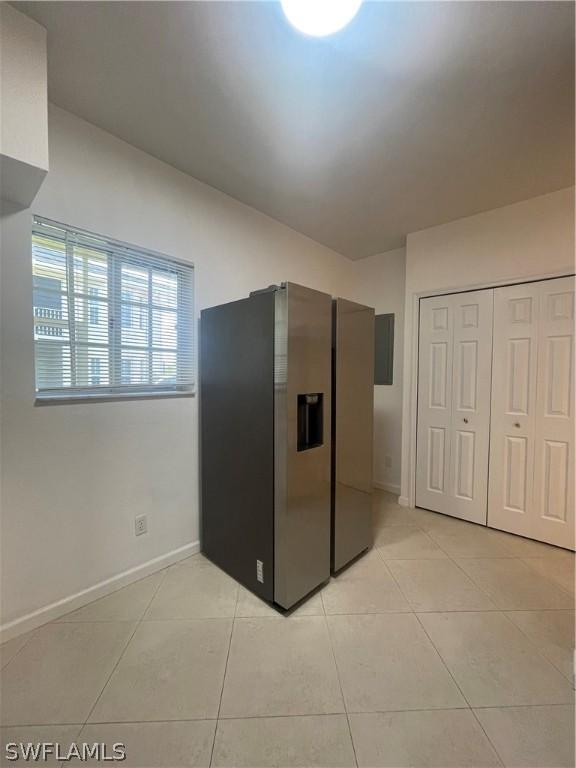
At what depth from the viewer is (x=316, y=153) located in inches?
73.2

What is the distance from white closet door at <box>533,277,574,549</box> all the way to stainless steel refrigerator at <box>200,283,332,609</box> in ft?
5.93

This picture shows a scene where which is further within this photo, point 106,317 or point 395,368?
point 395,368

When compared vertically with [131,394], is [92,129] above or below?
above


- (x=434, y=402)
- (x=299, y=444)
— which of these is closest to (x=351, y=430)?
(x=299, y=444)

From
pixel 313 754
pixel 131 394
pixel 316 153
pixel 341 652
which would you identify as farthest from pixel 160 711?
pixel 316 153

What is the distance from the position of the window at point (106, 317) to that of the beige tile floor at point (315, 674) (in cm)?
124

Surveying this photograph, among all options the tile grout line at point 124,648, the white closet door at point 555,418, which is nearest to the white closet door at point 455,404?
the white closet door at point 555,418

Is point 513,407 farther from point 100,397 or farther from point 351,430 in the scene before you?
point 100,397

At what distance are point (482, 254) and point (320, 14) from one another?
2.18 m

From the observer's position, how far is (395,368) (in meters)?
3.40

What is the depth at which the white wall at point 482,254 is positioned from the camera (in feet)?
7.41

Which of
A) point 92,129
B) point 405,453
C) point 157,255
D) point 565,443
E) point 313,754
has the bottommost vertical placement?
point 313,754

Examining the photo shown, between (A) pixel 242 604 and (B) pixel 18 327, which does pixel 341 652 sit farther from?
(B) pixel 18 327

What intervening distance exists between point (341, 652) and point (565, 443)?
85.9 inches
